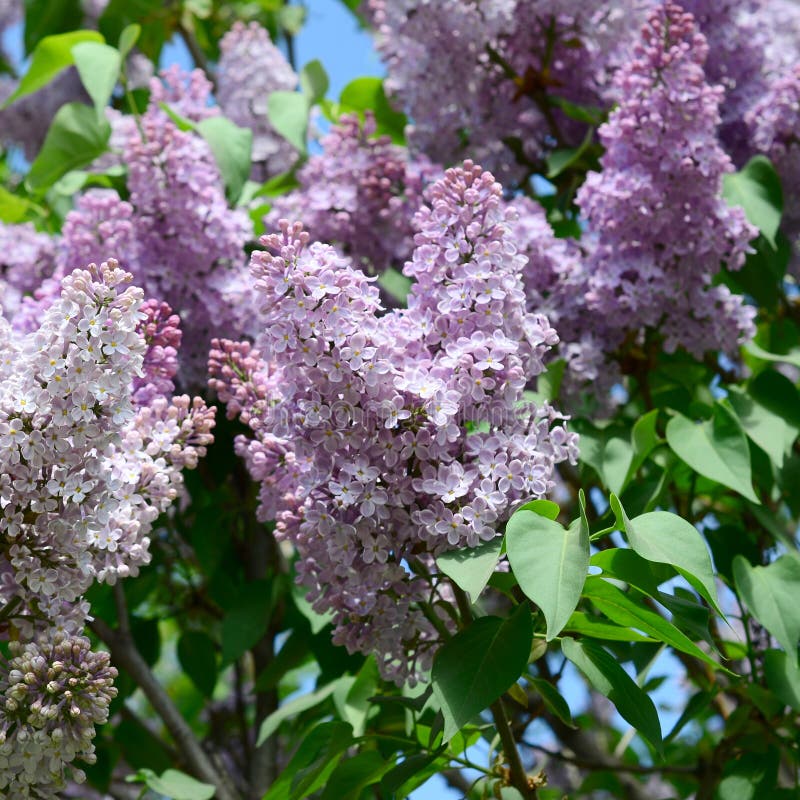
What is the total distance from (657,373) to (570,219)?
43cm

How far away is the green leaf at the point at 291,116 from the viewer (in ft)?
9.14

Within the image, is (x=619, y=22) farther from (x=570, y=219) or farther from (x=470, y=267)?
(x=470, y=267)

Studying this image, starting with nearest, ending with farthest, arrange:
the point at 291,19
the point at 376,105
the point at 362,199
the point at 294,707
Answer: the point at 294,707
the point at 362,199
the point at 376,105
the point at 291,19

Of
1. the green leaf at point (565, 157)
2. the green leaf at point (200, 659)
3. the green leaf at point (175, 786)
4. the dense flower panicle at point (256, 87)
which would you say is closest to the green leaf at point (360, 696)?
the green leaf at point (175, 786)

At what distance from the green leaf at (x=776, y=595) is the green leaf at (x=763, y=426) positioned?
0.19 m

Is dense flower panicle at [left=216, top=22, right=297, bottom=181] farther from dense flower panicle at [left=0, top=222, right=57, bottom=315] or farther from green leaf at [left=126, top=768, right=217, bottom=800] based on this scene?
green leaf at [left=126, top=768, right=217, bottom=800]

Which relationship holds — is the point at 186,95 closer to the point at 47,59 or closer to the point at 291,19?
the point at 47,59

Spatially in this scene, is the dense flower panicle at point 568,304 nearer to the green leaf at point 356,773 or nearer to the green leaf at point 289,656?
the green leaf at point 289,656

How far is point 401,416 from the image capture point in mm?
1539

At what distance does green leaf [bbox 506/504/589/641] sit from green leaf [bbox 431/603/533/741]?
0.36 ft

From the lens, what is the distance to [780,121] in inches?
104

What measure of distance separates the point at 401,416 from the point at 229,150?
1232mm

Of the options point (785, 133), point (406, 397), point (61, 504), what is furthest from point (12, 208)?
point (785, 133)

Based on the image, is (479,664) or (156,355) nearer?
(479,664)
